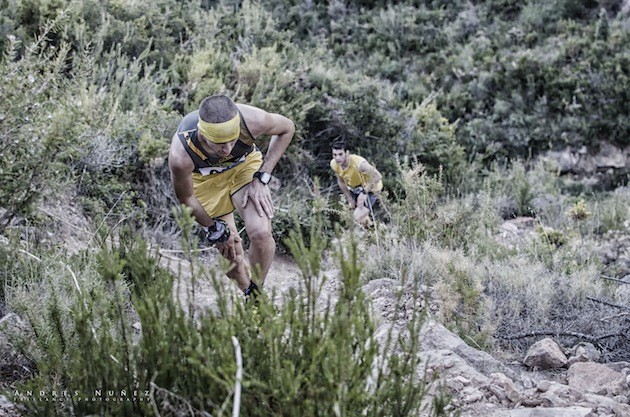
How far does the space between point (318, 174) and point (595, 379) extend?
5999mm

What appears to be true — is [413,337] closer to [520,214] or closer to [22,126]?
[22,126]

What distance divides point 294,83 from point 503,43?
18.6ft

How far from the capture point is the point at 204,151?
499cm

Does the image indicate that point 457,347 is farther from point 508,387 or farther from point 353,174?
point 353,174

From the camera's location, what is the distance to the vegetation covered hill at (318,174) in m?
2.62

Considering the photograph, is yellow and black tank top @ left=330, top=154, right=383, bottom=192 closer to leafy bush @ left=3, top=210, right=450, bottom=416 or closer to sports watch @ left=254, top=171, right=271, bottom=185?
sports watch @ left=254, top=171, right=271, bottom=185

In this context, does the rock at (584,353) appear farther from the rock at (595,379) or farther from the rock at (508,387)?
the rock at (508,387)

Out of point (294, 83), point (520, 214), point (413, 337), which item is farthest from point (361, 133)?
point (413, 337)

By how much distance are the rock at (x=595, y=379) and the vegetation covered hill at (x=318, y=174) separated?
732mm

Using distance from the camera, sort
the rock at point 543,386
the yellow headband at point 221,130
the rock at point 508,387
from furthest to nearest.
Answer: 1. the yellow headband at point 221,130
2. the rock at point 543,386
3. the rock at point 508,387

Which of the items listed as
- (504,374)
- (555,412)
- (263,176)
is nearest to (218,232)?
(263,176)

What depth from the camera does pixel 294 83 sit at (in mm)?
10312

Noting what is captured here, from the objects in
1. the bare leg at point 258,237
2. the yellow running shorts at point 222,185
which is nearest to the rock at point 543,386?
the bare leg at point 258,237

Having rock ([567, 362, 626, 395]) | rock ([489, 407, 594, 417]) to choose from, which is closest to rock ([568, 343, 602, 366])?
rock ([567, 362, 626, 395])
